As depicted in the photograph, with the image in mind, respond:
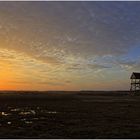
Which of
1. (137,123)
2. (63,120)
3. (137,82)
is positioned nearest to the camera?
(137,123)

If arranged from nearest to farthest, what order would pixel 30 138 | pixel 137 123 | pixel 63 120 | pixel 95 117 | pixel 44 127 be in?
pixel 30 138, pixel 44 127, pixel 137 123, pixel 63 120, pixel 95 117

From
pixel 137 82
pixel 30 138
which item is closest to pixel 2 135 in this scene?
pixel 30 138

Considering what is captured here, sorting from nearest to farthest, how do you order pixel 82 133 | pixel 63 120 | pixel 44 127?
pixel 82 133 < pixel 44 127 < pixel 63 120

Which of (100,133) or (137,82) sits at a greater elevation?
(137,82)

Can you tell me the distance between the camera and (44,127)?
24.1 meters

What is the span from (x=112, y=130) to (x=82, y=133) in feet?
7.43

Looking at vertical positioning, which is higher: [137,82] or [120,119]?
[137,82]

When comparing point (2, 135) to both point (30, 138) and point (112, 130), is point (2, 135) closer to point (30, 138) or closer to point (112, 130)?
point (30, 138)

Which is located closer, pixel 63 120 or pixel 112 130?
pixel 112 130

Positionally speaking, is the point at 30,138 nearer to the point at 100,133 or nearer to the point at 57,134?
the point at 57,134

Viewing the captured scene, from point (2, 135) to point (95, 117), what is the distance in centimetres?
1040

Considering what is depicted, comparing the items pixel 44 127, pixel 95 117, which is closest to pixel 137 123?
pixel 95 117

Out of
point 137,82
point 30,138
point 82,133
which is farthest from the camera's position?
point 137,82

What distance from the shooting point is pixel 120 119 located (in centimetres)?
2825
